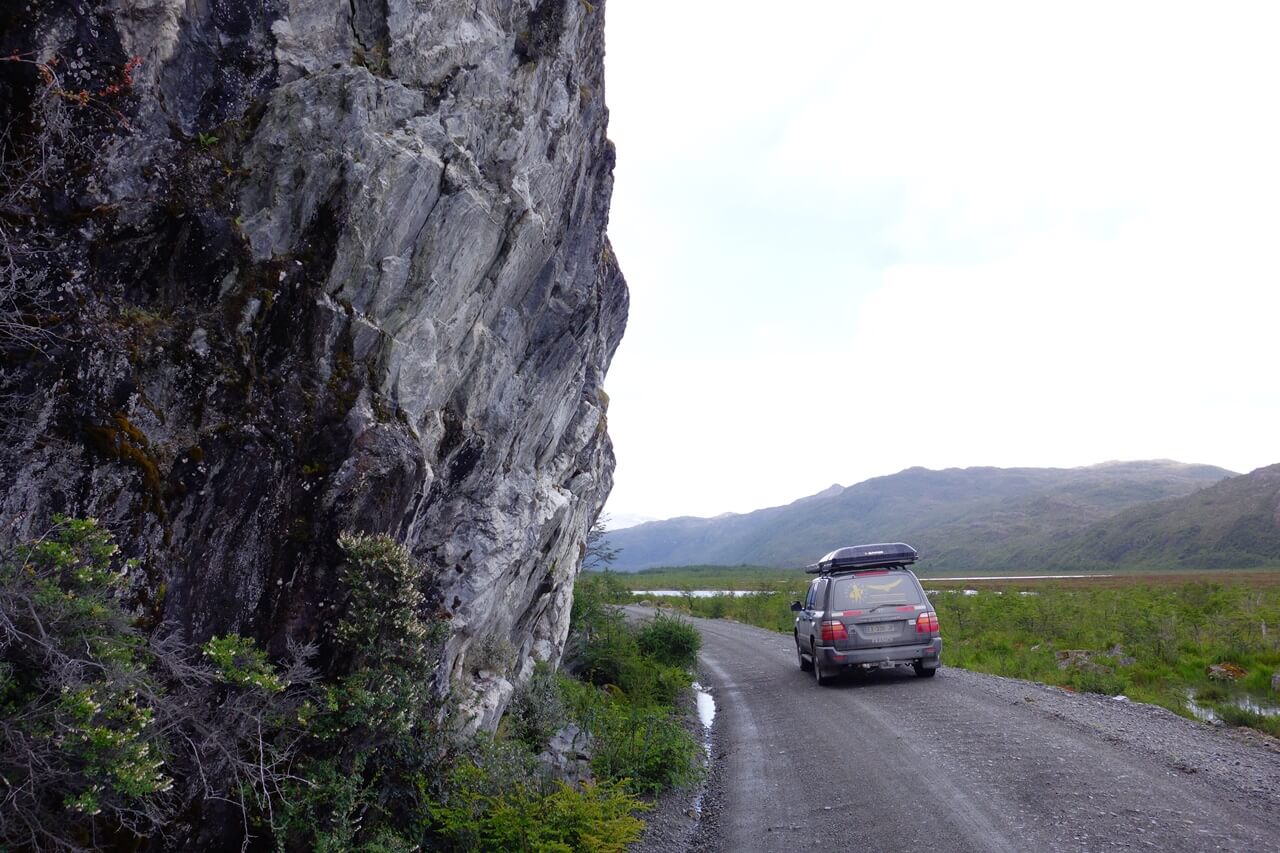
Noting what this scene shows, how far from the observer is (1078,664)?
52.5 ft

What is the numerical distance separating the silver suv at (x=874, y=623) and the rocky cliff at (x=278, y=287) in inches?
226

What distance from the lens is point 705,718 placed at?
12336 mm

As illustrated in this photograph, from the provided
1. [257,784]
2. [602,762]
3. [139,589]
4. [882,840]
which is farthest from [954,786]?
[139,589]

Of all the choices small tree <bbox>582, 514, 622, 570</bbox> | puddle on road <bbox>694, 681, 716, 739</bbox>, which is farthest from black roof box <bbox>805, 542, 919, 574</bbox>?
small tree <bbox>582, 514, 622, 570</bbox>

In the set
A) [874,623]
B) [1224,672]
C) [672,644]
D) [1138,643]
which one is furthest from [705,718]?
[1138,643]

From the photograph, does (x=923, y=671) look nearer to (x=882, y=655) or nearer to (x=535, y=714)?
(x=882, y=655)

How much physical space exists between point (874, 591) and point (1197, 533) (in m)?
106

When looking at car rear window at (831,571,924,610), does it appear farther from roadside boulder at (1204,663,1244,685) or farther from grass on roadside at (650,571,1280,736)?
roadside boulder at (1204,663,1244,685)

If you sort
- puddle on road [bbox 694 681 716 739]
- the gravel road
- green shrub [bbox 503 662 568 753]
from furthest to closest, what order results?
1. puddle on road [bbox 694 681 716 739]
2. green shrub [bbox 503 662 568 753]
3. the gravel road

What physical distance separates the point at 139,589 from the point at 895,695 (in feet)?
35.1

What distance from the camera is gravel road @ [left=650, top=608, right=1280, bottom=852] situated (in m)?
6.01

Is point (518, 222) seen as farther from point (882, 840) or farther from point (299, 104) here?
point (882, 840)

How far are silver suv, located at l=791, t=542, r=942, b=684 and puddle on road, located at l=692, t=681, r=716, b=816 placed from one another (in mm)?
2126

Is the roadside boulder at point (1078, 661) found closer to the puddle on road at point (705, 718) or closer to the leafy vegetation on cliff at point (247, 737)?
the puddle on road at point (705, 718)
